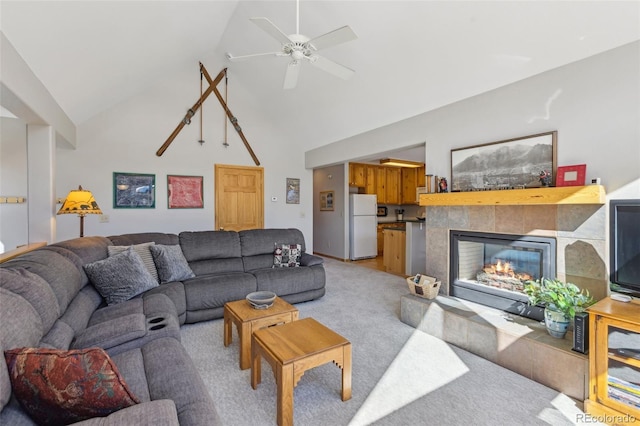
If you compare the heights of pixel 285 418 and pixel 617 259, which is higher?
pixel 617 259

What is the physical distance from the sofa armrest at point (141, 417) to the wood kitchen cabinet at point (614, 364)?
227 centimetres

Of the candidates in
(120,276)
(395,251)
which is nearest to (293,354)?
(120,276)

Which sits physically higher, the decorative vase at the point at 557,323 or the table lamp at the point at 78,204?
the table lamp at the point at 78,204

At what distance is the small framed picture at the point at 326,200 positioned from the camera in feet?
23.5

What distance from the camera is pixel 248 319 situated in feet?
7.44

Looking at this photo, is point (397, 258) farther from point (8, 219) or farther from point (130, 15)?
point (8, 219)

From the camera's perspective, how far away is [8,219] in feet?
13.6

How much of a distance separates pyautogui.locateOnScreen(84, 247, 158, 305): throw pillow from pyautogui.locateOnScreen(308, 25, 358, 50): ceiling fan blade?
8.21 feet

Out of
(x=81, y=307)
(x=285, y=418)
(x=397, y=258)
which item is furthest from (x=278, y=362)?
(x=397, y=258)

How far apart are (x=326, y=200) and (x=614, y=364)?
5949mm

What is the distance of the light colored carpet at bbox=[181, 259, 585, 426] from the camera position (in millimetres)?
1745

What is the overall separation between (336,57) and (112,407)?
13.0 ft

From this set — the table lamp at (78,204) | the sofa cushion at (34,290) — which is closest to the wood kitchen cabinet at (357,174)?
the table lamp at (78,204)
